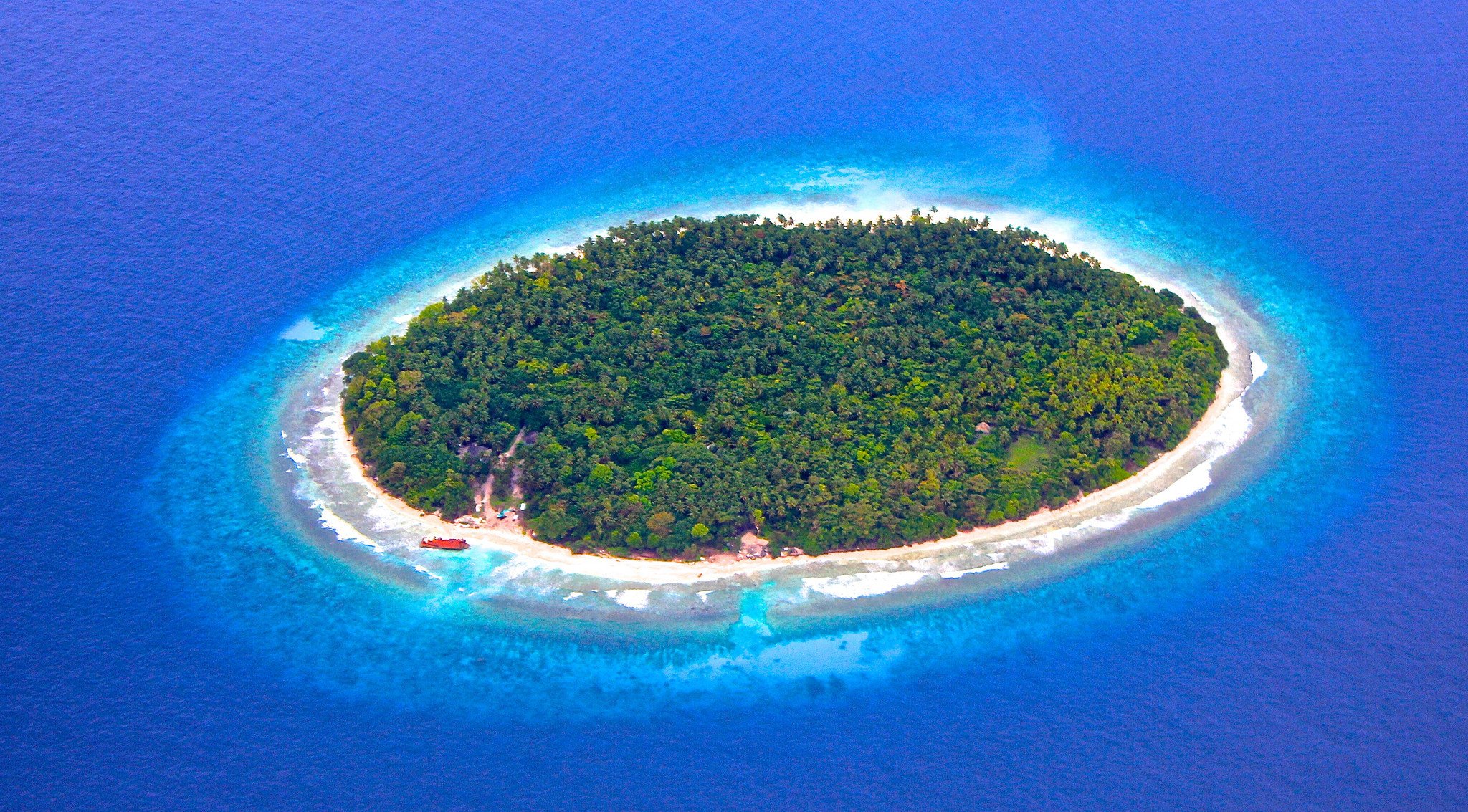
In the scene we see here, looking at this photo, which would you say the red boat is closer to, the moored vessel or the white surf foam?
the moored vessel

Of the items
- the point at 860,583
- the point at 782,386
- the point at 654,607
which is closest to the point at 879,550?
the point at 860,583

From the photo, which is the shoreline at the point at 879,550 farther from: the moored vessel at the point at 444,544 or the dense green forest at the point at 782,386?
the dense green forest at the point at 782,386

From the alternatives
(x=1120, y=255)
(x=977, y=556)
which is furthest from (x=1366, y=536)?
(x=1120, y=255)

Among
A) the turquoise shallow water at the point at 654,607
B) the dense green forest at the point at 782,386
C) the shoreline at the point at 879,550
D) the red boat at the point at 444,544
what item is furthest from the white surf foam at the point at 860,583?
the red boat at the point at 444,544

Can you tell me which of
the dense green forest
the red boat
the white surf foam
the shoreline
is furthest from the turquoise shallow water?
the dense green forest

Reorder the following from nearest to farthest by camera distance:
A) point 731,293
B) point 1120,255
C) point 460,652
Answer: point 460,652
point 731,293
point 1120,255

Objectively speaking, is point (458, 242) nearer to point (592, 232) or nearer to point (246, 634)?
point (592, 232)
